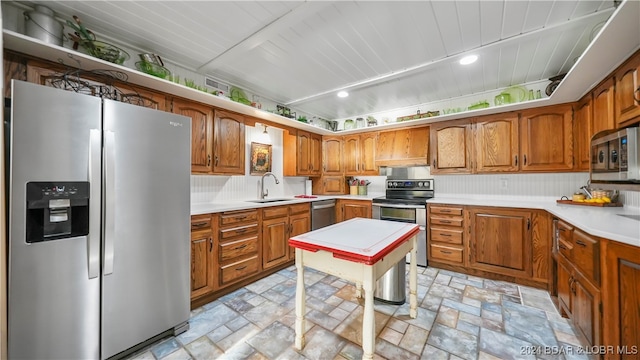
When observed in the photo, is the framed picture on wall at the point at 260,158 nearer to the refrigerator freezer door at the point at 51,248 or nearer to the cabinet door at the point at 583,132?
the refrigerator freezer door at the point at 51,248

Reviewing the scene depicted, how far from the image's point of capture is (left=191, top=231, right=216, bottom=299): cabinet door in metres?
2.19

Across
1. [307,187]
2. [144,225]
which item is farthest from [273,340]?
[307,187]

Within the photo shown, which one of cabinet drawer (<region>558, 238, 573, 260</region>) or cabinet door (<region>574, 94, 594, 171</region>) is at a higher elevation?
cabinet door (<region>574, 94, 594, 171</region>)

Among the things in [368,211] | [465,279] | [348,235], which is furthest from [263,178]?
[465,279]

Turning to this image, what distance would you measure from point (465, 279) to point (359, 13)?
309 cm

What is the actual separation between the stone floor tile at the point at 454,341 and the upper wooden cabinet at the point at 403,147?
2404 mm

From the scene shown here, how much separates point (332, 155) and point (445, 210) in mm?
2220

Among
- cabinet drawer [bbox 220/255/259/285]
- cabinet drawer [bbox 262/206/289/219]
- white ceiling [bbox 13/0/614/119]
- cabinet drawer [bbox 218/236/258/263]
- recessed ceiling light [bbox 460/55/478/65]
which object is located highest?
white ceiling [bbox 13/0/614/119]

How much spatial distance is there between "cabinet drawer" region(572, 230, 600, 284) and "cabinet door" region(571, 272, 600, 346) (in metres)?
0.07

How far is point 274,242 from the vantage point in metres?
3.04

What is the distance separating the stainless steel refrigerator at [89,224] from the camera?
1234 mm

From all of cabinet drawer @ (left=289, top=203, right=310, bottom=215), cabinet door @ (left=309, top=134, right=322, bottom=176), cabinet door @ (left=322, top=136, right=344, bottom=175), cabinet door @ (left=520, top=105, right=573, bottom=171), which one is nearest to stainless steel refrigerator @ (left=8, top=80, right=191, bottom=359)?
cabinet drawer @ (left=289, top=203, right=310, bottom=215)

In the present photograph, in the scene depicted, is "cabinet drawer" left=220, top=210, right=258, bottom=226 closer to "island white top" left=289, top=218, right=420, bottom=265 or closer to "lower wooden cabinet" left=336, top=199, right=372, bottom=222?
"island white top" left=289, top=218, right=420, bottom=265

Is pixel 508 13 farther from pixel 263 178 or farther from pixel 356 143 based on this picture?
pixel 263 178
